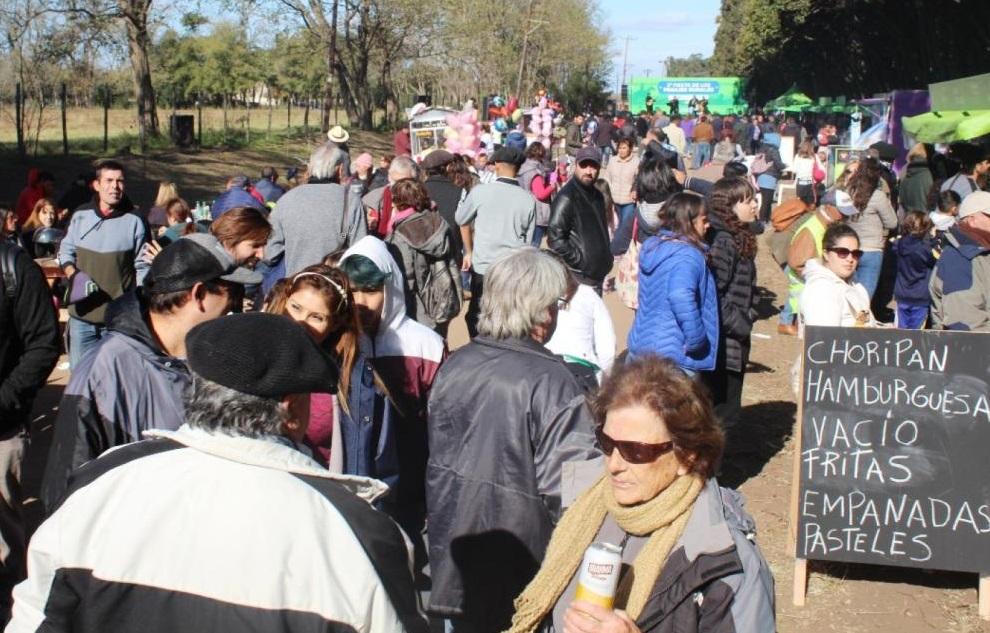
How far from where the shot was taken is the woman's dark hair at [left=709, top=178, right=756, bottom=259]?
22.1 ft

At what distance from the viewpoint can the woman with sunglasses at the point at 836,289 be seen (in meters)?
5.96

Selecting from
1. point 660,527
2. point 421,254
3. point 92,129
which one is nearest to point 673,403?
point 660,527

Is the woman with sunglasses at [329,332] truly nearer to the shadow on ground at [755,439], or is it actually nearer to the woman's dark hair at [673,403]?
the woman's dark hair at [673,403]

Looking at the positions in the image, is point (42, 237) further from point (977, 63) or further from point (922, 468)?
point (977, 63)

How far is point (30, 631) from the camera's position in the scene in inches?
81.7

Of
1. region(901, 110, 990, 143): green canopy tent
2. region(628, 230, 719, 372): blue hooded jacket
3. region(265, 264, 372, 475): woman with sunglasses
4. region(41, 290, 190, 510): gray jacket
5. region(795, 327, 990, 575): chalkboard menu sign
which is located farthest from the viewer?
region(901, 110, 990, 143): green canopy tent

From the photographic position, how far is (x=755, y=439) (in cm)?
802

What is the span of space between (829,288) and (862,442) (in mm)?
1025

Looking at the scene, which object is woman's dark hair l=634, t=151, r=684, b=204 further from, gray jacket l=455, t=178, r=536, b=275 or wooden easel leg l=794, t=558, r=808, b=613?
wooden easel leg l=794, t=558, r=808, b=613

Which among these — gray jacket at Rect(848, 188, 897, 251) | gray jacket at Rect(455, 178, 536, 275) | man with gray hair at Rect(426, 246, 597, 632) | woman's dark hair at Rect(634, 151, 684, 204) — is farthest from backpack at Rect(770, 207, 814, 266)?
man with gray hair at Rect(426, 246, 597, 632)

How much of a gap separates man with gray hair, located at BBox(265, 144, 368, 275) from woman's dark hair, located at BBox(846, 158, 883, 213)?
5218mm

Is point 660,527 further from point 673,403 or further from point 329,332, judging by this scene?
point 329,332

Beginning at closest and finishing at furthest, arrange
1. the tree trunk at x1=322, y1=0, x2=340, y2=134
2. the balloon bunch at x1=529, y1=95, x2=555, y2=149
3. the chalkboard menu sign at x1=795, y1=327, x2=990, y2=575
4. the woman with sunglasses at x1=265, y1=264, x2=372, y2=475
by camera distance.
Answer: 1. the woman with sunglasses at x1=265, y1=264, x2=372, y2=475
2. the chalkboard menu sign at x1=795, y1=327, x2=990, y2=575
3. the balloon bunch at x1=529, y1=95, x2=555, y2=149
4. the tree trunk at x1=322, y1=0, x2=340, y2=134

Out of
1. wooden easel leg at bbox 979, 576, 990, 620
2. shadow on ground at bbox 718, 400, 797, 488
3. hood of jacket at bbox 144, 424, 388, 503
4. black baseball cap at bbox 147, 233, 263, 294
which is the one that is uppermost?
black baseball cap at bbox 147, 233, 263, 294
